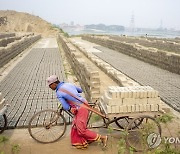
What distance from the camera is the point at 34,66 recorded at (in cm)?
1540

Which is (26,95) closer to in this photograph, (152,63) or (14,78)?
(14,78)

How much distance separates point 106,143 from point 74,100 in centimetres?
108

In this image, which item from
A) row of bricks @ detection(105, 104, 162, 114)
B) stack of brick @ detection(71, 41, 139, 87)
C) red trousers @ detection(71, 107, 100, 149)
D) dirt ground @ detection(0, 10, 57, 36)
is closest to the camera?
red trousers @ detection(71, 107, 100, 149)

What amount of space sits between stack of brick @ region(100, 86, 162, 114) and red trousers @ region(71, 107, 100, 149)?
0.50 meters

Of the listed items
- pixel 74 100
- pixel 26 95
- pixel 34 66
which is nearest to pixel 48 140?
pixel 74 100

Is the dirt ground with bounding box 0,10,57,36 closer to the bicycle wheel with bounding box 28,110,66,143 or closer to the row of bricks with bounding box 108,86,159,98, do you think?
the bicycle wheel with bounding box 28,110,66,143

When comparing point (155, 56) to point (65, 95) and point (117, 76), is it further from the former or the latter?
point (65, 95)

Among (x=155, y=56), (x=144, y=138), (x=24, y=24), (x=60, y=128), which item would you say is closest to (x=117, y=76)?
(x=60, y=128)

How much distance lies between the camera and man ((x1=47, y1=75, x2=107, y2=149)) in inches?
203

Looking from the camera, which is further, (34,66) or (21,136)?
(34,66)

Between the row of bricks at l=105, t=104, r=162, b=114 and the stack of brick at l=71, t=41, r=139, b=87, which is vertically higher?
the row of bricks at l=105, t=104, r=162, b=114

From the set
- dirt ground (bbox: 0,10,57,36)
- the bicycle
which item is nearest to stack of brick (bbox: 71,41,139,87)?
the bicycle

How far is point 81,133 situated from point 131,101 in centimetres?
118

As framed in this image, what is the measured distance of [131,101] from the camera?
5332mm
